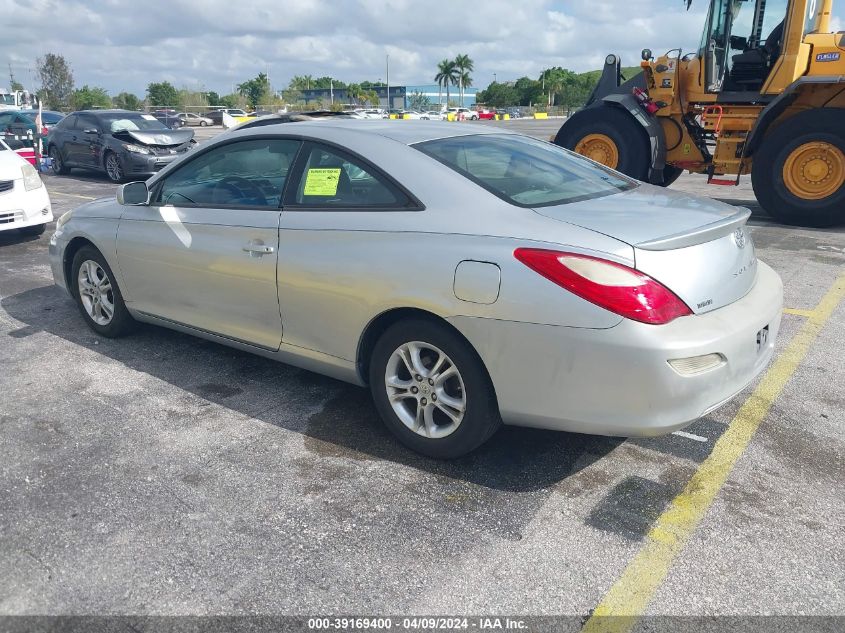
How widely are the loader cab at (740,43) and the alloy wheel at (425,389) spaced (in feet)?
27.7

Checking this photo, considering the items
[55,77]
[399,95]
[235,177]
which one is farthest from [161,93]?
[235,177]

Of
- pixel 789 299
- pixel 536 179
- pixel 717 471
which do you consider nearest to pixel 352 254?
pixel 536 179

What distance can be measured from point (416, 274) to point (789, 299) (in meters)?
4.04

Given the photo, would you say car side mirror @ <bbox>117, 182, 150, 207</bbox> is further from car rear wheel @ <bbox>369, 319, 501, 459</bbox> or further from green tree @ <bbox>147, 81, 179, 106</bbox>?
green tree @ <bbox>147, 81, 179, 106</bbox>

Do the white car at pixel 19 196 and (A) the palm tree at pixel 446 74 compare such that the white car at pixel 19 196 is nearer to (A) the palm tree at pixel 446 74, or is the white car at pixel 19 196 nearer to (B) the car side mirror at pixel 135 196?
(B) the car side mirror at pixel 135 196

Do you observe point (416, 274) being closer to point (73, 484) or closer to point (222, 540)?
point (222, 540)

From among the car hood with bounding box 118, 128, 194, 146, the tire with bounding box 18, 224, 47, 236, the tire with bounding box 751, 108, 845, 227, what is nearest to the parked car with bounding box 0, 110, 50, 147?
the car hood with bounding box 118, 128, 194, 146

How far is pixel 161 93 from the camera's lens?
98750mm

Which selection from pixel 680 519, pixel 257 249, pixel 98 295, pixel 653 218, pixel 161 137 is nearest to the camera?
pixel 680 519

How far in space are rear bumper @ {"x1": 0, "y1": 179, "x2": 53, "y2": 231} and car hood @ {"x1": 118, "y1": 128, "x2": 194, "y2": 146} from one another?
5.93 m

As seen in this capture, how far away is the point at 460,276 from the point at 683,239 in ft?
2.94

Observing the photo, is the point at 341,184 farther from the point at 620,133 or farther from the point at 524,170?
the point at 620,133

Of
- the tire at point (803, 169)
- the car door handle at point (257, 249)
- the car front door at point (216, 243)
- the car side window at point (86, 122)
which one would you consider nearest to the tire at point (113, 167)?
the car side window at point (86, 122)

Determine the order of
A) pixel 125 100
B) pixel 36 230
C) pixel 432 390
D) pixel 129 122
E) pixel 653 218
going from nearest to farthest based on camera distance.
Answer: pixel 653 218 < pixel 432 390 < pixel 36 230 < pixel 129 122 < pixel 125 100
